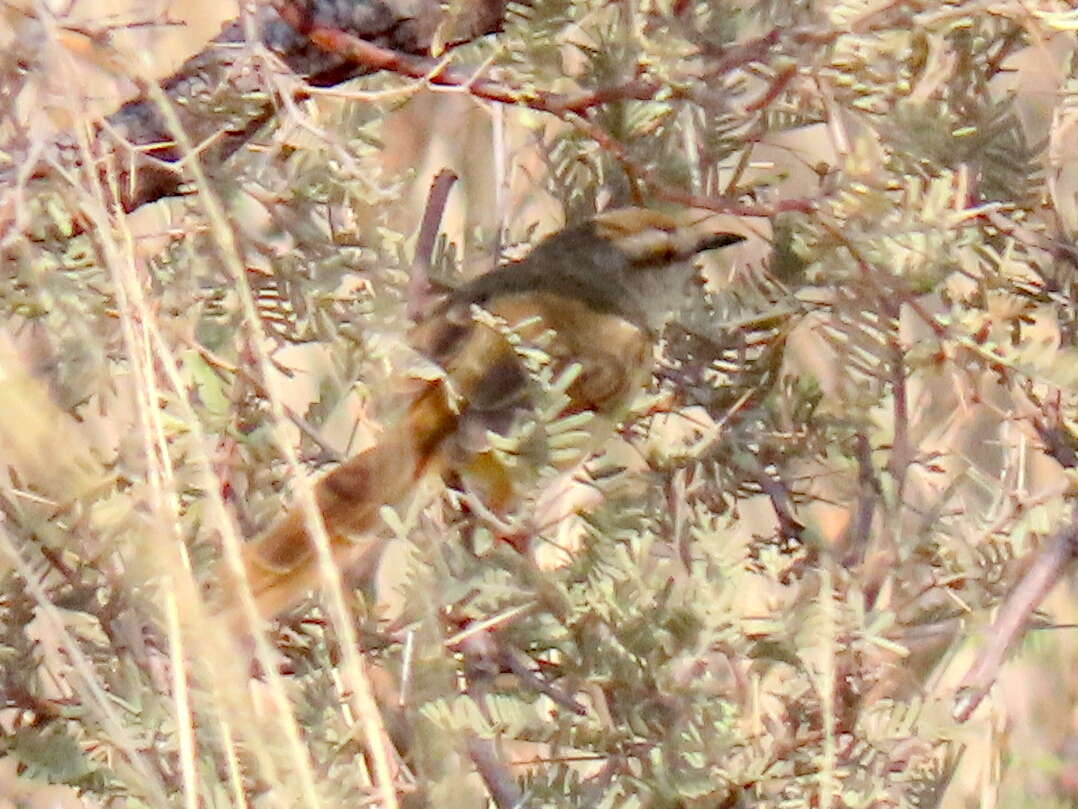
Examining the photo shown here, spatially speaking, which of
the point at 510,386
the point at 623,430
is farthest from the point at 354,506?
the point at 623,430

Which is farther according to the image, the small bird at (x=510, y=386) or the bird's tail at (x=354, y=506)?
the bird's tail at (x=354, y=506)

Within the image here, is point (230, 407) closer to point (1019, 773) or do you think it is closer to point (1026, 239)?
point (1026, 239)

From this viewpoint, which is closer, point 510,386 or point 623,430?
point 510,386

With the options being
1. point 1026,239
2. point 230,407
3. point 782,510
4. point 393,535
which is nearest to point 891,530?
point 782,510

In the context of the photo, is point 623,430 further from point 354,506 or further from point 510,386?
point 354,506

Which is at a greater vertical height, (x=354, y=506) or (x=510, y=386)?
(x=510, y=386)
